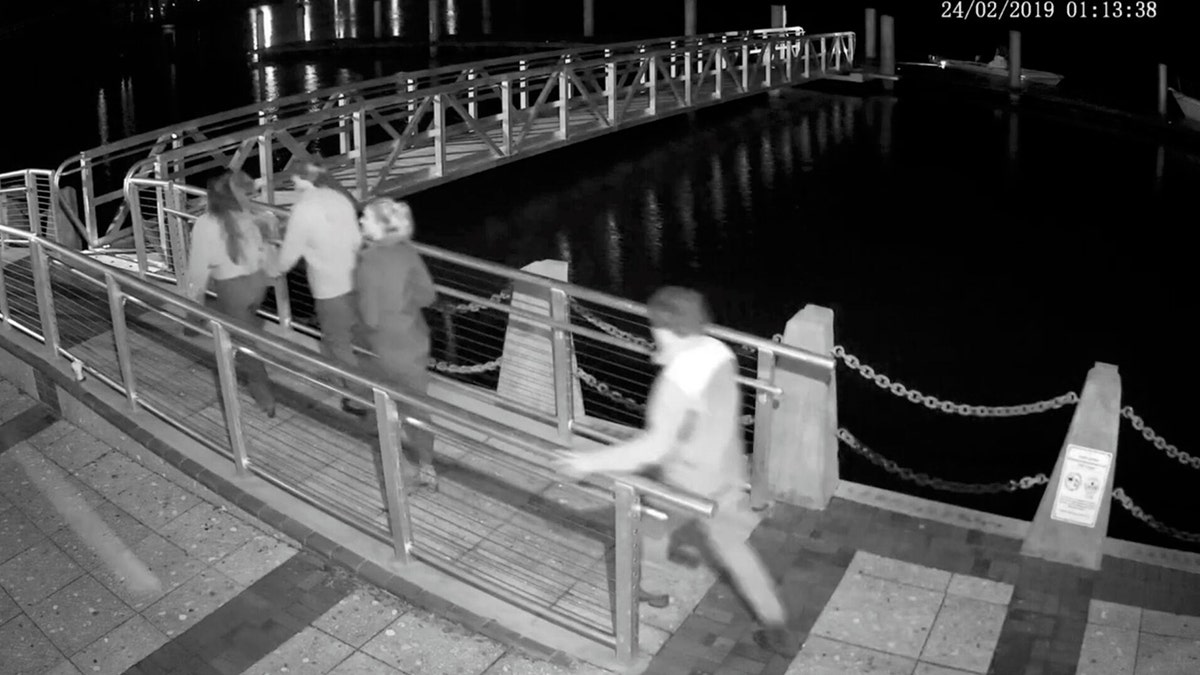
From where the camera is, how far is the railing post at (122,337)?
7191mm

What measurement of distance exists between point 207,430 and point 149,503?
724mm

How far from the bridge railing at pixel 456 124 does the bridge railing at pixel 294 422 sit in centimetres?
290

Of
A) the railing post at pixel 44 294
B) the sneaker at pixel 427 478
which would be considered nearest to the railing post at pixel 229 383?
the sneaker at pixel 427 478

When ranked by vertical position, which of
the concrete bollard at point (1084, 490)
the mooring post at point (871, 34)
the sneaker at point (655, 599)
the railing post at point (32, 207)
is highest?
the mooring post at point (871, 34)

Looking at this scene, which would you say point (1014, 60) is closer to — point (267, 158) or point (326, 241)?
point (267, 158)

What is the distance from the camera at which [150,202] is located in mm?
16031

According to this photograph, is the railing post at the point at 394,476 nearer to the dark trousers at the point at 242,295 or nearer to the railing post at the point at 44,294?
the dark trousers at the point at 242,295

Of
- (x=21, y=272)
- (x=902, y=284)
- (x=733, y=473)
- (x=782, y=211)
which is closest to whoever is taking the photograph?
(x=733, y=473)

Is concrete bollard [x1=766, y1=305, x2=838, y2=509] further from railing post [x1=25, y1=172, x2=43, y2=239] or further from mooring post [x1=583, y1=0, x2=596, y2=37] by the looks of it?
mooring post [x1=583, y1=0, x2=596, y2=37]

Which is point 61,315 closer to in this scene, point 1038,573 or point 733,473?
point 733,473

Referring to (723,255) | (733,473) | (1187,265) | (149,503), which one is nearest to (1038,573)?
(733,473)

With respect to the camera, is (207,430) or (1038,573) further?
(207,430)

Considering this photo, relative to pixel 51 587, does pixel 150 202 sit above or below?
above

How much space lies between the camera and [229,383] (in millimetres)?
6484
